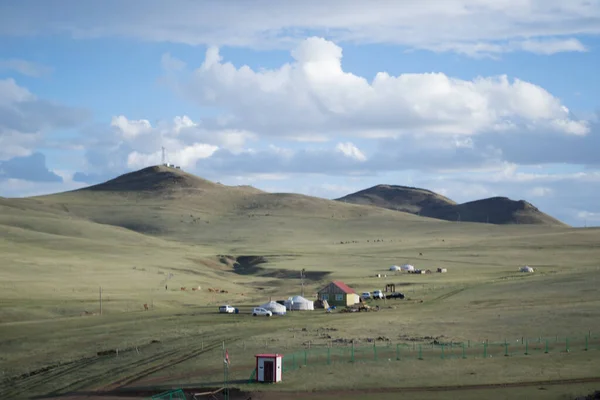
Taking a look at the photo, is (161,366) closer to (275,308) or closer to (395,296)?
(275,308)

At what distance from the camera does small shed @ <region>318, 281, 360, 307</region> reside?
277 feet

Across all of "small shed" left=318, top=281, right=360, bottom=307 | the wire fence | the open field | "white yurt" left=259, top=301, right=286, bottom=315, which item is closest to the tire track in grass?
the open field

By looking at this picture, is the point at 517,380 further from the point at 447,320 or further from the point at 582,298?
the point at 582,298

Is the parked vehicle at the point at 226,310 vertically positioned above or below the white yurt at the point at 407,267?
below

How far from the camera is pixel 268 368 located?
144ft

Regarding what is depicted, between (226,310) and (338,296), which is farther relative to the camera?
(338,296)

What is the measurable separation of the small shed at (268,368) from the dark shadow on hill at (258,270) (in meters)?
71.8

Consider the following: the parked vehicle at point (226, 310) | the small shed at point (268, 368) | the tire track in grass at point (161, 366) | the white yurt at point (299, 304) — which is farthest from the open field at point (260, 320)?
the white yurt at point (299, 304)

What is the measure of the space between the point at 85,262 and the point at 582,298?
227ft

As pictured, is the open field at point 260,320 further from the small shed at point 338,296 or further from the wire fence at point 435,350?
the small shed at point 338,296

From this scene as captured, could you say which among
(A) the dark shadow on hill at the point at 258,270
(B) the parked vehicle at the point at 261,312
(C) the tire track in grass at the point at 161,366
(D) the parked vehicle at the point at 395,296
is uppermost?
(A) the dark shadow on hill at the point at 258,270

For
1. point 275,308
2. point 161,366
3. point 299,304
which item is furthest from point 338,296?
point 161,366

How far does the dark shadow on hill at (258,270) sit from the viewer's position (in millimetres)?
119812

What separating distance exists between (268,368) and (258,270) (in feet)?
291
